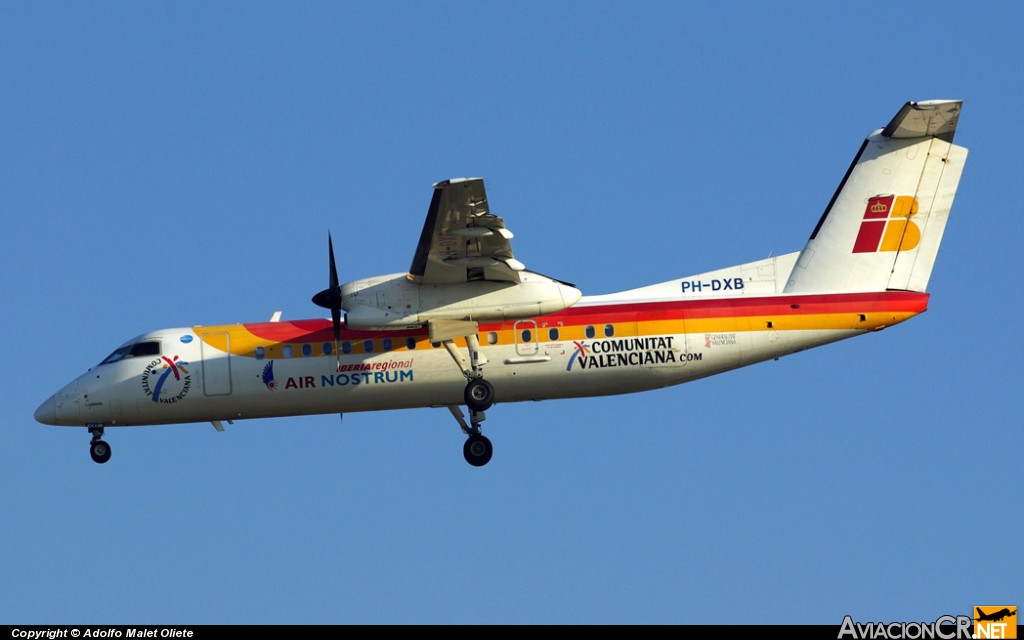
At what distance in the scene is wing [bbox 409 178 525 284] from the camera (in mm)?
24859

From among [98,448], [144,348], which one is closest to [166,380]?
[144,348]

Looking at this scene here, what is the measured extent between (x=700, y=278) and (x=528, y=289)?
4089 millimetres

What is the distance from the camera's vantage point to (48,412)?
29.6 metres

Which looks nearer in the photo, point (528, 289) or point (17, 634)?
point (17, 634)

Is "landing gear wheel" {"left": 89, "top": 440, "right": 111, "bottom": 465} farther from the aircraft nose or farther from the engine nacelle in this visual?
the engine nacelle

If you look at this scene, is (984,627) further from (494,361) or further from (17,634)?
(17,634)

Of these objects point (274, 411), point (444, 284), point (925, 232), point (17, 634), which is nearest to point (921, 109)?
point (925, 232)

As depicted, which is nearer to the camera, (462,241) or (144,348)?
(462,241)

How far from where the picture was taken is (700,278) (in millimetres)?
29547

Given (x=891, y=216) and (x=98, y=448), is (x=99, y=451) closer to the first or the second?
(x=98, y=448)

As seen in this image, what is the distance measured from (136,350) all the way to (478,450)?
7.21 metres

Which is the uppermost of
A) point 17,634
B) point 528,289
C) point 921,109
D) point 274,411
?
point 921,109

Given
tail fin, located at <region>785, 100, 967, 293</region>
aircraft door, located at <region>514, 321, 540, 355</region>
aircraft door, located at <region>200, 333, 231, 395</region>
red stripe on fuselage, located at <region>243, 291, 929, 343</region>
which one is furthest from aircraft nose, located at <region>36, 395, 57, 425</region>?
tail fin, located at <region>785, 100, 967, 293</region>

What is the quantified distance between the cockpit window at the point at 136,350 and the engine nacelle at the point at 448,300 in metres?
4.62
